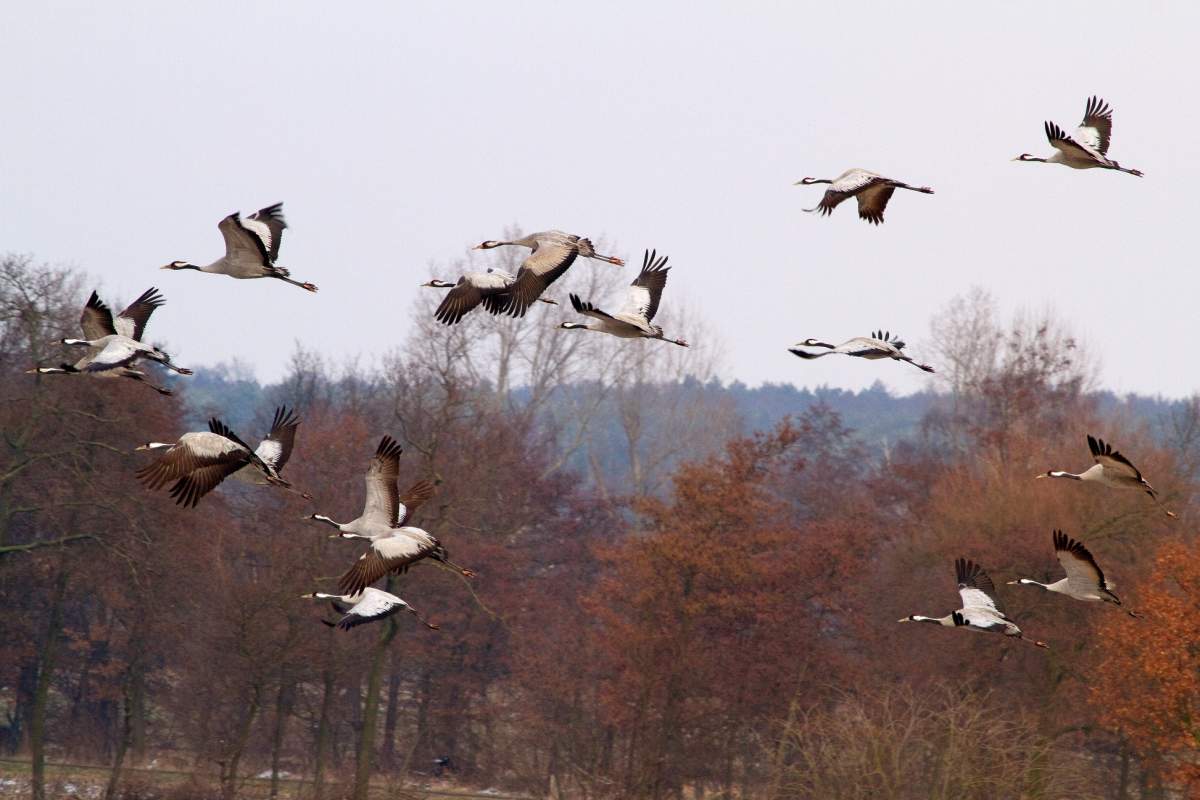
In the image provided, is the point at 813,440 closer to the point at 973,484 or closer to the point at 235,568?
the point at 973,484

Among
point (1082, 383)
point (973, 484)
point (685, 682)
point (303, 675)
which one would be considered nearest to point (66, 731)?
point (303, 675)

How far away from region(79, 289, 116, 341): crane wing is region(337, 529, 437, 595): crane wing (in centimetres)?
501

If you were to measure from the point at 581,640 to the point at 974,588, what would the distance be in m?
26.0

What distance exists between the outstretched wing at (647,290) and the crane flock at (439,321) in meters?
0.02

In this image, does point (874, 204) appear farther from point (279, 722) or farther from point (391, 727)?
point (391, 727)

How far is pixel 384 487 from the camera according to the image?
16.8 meters

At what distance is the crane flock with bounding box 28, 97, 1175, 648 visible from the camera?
1558 centimetres

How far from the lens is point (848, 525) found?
4362 centimetres

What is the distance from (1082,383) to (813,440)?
18945 millimetres

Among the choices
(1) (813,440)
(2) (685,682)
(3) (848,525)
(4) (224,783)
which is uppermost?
(1) (813,440)

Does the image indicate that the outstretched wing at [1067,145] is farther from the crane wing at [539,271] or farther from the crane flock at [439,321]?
the crane wing at [539,271]

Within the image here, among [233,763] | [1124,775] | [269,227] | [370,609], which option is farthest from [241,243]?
[1124,775]

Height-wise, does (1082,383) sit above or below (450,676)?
above

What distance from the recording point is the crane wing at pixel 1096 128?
62.4 feet
